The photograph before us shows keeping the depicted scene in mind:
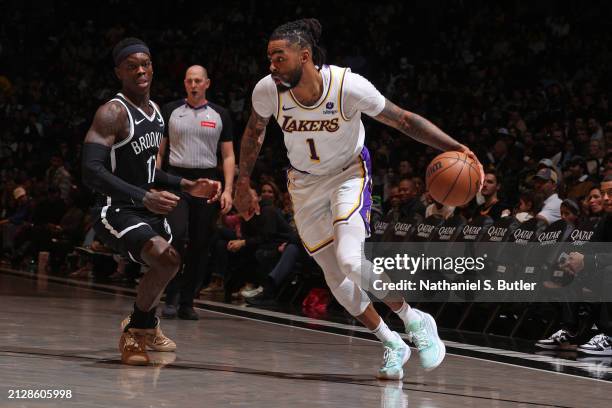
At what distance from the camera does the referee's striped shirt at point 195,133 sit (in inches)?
326

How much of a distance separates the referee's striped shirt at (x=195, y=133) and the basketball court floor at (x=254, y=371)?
125 cm

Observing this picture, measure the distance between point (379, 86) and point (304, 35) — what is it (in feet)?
41.0

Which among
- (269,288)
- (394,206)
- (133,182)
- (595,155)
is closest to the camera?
(133,182)

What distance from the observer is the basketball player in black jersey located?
18.7 ft

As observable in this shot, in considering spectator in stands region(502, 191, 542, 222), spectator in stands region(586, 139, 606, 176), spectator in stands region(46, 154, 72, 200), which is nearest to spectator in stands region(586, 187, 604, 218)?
spectator in stands region(502, 191, 542, 222)

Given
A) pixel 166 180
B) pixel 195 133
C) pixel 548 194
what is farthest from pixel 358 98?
pixel 548 194

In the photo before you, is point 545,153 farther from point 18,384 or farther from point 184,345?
point 18,384

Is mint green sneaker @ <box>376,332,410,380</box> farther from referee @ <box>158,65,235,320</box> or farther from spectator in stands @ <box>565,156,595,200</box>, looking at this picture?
spectator in stands @ <box>565,156,595,200</box>

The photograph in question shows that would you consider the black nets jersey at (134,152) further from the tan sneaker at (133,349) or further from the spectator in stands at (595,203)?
the spectator in stands at (595,203)

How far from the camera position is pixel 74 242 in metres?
13.6

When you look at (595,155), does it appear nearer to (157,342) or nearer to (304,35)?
(304,35)

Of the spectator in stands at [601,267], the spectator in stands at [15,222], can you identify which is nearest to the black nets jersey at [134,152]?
the spectator in stands at [601,267]

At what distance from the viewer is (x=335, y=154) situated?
18.6 ft

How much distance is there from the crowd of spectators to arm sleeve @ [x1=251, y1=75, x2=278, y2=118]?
10.6 feet
